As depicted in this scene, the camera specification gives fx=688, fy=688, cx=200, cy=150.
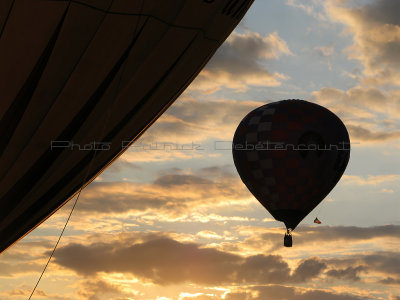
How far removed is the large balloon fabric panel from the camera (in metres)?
22.6

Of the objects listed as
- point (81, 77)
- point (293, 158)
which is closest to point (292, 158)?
point (293, 158)

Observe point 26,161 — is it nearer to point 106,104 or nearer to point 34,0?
point 106,104

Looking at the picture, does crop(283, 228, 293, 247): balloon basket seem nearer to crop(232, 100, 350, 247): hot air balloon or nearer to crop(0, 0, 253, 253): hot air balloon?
crop(232, 100, 350, 247): hot air balloon

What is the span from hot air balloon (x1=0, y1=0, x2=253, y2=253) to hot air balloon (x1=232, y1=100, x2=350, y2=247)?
8.05m

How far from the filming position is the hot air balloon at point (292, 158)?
74.0 feet

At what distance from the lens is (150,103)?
14.6 metres

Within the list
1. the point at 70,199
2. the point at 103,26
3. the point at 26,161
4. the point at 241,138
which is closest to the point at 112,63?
the point at 103,26

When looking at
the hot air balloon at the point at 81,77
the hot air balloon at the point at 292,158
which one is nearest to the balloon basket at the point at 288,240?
the hot air balloon at the point at 292,158

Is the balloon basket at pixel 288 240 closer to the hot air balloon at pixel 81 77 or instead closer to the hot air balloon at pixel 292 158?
the hot air balloon at pixel 292 158

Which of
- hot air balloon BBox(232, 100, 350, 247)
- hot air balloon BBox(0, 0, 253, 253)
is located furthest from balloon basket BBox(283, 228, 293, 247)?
hot air balloon BBox(0, 0, 253, 253)

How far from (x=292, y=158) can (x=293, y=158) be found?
1.3 inches

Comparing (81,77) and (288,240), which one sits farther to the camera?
(288,240)

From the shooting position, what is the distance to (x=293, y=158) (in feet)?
74.2

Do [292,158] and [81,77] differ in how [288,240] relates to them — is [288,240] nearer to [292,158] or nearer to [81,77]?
[292,158]
